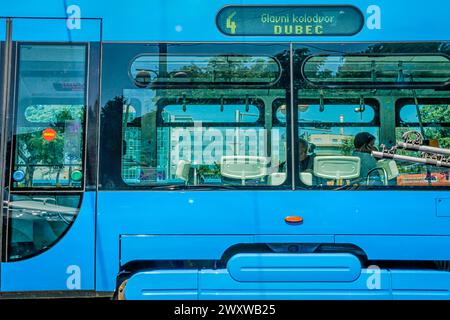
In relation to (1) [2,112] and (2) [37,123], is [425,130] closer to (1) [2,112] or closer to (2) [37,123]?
(2) [37,123]

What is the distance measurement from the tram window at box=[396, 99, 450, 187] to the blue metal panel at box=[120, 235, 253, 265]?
1.45m

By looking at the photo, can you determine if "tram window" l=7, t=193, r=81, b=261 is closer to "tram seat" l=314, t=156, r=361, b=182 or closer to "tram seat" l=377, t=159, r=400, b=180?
"tram seat" l=314, t=156, r=361, b=182

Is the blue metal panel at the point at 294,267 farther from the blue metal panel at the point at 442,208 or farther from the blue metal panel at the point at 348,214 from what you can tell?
the blue metal panel at the point at 442,208

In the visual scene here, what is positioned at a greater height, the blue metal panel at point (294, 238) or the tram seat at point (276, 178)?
the tram seat at point (276, 178)

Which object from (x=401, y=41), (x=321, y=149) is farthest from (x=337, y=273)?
(x=401, y=41)

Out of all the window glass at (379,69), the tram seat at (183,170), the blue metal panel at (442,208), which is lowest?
the blue metal panel at (442,208)

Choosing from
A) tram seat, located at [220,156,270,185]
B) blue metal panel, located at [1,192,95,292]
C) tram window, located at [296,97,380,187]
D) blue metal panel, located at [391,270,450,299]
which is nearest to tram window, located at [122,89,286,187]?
tram seat, located at [220,156,270,185]

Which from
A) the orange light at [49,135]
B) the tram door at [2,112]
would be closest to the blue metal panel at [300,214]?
the orange light at [49,135]

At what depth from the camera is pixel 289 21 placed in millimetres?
4102

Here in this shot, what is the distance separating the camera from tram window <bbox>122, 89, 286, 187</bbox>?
402 cm

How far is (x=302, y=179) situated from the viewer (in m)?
4.00

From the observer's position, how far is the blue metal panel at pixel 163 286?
3947mm

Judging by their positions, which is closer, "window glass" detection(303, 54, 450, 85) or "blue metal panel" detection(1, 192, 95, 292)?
"blue metal panel" detection(1, 192, 95, 292)

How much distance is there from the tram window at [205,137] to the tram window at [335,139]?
22 cm
